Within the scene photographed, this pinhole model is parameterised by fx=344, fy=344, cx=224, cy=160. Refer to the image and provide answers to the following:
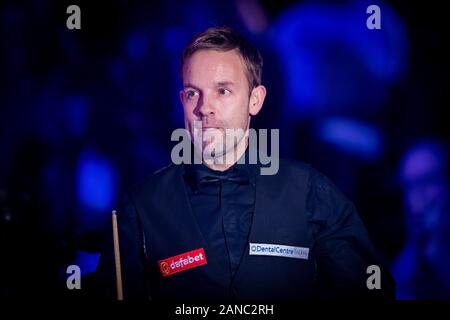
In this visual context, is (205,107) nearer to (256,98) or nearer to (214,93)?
(214,93)

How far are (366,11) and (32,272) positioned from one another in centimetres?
252

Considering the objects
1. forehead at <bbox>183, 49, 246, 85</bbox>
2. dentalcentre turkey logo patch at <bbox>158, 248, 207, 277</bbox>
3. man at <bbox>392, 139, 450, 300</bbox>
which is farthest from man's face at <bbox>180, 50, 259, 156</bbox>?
man at <bbox>392, 139, 450, 300</bbox>

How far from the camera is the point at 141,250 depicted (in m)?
1.74

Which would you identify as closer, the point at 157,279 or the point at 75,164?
the point at 157,279

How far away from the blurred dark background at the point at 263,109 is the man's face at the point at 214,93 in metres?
0.55

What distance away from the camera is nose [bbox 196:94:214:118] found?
1.63 metres

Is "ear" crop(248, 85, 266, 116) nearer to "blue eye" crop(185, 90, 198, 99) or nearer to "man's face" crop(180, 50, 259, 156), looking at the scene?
"man's face" crop(180, 50, 259, 156)

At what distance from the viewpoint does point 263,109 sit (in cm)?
224

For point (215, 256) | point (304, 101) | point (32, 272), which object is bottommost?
point (32, 272)

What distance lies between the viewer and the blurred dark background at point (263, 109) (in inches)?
84.9

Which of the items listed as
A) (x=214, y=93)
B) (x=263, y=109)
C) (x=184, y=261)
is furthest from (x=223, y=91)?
(x=184, y=261)
